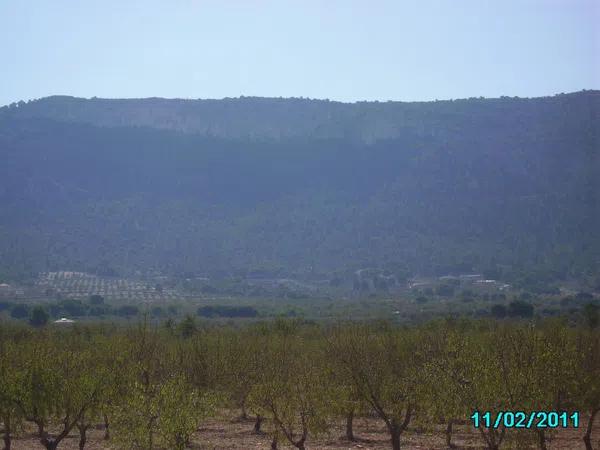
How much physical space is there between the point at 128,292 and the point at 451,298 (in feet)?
140

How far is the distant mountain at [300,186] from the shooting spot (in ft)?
381

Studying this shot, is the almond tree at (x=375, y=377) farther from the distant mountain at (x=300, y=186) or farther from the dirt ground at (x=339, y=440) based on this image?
the distant mountain at (x=300, y=186)

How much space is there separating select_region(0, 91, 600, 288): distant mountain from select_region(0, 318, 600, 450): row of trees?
8249cm

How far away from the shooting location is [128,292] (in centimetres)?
10262

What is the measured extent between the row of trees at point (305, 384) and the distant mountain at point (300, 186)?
8249cm

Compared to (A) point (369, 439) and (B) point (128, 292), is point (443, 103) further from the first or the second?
(A) point (369, 439)

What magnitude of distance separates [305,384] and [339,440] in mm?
5505

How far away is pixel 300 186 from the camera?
14225 cm

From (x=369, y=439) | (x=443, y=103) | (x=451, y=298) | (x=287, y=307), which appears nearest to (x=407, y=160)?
(x=443, y=103)
